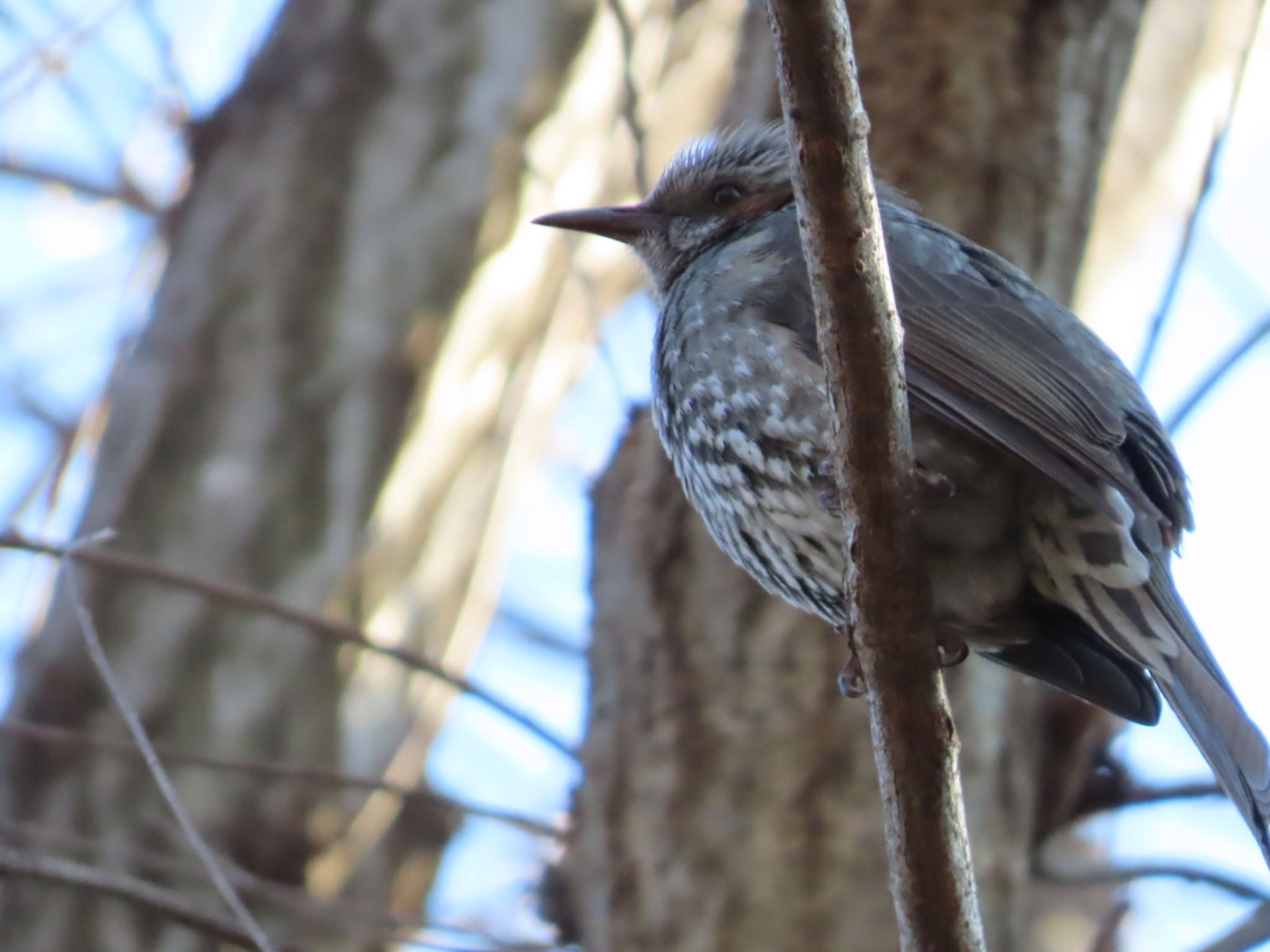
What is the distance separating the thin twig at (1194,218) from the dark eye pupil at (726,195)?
1.06 metres

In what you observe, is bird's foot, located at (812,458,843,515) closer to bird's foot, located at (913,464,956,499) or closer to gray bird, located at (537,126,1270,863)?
gray bird, located at (537,126,1270,863)

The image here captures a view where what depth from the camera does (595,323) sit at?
164 inches

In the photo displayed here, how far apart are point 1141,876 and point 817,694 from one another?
79 centimetres

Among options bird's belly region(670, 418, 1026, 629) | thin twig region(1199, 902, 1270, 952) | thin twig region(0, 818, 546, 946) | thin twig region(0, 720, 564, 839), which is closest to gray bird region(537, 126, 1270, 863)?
bird's belly region(670, 418, 1026, 629)

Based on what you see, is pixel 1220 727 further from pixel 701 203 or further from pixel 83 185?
pixel 83 185

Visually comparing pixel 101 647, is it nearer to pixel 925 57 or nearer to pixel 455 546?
pixel 455 546

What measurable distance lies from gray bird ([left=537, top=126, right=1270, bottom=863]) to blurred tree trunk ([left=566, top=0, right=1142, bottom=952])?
55cm

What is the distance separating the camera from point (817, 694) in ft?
12.4

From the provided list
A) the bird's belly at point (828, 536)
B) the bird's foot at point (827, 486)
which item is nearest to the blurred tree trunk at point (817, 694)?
the bird's belly at point (828, 536)

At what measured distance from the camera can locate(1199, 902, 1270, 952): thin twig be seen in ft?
10.1

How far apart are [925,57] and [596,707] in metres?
1.75

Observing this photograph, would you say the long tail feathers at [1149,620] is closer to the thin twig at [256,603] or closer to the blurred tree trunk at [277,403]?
the thin twig at [256,603]

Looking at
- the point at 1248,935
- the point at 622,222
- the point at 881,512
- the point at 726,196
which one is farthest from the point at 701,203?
the point at 1248,935

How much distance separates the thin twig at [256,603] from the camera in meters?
3.22
